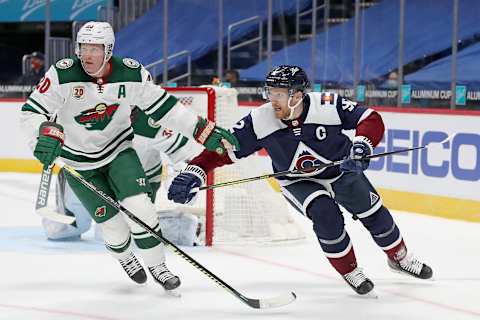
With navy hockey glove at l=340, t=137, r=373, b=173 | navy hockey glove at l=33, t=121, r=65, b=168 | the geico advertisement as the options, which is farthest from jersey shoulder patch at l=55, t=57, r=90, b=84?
the geico advertisement

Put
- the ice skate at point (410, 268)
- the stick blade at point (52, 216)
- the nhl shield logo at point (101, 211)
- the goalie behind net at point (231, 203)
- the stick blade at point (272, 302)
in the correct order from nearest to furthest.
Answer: the stick blade at point (272, 302) → the nhl shield logo at point (101, 211) → the ice skate at point (410, 268) → the stick blade at point (52, 216) → the goalie behind net at point (231, 203)

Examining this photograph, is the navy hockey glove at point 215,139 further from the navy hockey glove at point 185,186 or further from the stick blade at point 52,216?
the stick blade at point 52,216

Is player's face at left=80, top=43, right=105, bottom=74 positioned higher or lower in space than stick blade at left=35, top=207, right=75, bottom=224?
higher

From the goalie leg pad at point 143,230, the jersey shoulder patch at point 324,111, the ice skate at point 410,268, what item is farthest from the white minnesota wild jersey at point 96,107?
the ice skate at point 410,268

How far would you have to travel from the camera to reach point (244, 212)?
20.0 feet

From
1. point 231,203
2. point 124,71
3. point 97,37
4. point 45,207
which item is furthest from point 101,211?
point 231,203

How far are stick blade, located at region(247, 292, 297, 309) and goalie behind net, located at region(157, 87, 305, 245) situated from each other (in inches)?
74.1

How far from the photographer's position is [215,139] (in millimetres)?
4270

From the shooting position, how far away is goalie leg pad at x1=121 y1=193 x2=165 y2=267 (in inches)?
172

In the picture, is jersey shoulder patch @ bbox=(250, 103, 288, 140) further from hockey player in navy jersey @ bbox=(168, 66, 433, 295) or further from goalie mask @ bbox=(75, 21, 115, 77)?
goalie mask @ bbox=(75, 21, 115, 77)

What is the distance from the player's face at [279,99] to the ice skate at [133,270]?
938mm

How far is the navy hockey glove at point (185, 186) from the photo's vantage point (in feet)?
13.7

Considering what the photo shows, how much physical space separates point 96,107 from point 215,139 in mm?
527

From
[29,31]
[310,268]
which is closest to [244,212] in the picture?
[310,268]
